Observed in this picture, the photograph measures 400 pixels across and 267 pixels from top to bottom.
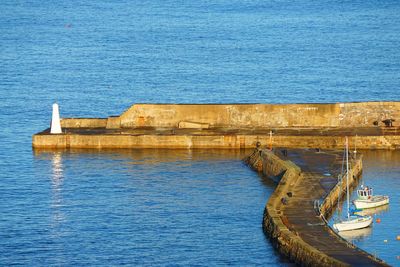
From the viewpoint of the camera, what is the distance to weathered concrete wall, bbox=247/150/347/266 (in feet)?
163

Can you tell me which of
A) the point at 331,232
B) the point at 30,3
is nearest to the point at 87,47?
the point at 30,3

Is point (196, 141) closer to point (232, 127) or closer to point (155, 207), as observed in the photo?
point (232, 127)

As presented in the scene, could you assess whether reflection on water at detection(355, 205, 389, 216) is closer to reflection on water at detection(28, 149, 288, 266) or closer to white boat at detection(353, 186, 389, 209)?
white boat at detection(353, 186, 389, 209)

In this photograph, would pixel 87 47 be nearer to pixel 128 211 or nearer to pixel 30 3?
pixel 30 3

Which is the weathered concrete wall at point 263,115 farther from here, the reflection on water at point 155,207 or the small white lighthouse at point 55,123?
the small white lighthouse at point 55,123

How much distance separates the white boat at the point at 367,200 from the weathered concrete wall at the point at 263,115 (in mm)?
12480

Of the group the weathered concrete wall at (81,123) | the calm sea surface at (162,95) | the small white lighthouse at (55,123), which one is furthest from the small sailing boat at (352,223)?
the weathered concrete wall at (81,123)

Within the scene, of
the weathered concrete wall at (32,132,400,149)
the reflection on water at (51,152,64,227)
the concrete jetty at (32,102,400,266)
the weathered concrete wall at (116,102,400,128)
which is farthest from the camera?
the weathered concrete wall at (116,102,400,128)

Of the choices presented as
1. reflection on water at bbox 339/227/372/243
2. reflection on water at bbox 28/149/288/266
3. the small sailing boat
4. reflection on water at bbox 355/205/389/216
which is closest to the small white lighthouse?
reflection on water at bbox 28/149/288/266

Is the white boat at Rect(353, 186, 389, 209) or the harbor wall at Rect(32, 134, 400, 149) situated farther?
the harbor wall at Rect(32, 134, 400, 149)

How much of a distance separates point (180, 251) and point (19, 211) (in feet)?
31.6

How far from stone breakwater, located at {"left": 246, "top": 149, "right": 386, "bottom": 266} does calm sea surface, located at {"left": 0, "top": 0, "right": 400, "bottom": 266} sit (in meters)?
0.91

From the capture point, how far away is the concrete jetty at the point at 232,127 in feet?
235

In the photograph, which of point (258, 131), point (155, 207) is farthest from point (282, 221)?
point (258, 131)
